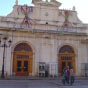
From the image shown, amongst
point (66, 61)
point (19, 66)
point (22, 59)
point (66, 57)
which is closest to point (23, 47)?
point (22, 59)

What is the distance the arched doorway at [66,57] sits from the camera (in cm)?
3141

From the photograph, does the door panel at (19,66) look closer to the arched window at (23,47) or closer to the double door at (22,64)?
the double door at (22,64)

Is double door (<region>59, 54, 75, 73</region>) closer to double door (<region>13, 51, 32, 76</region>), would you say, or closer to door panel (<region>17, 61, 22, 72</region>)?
double door (<region>13, 51, 32, 76</region>)

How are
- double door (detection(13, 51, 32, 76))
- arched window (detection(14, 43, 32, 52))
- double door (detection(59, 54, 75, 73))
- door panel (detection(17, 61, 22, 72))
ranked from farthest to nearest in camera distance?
double door (detection(59, 54, 75, 73)), arched window (detection(14, 43, 32, 52)), door panel (detection(17, 61, 22, 72)), double door (detection(13, 51, 32, 76))

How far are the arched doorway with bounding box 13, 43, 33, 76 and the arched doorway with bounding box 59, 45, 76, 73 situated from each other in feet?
16.1

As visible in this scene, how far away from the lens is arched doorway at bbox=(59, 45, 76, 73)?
31.4m

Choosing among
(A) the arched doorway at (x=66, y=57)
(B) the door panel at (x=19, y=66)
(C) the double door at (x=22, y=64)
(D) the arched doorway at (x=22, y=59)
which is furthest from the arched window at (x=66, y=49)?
(B) the door panel at (x=19, y=66)

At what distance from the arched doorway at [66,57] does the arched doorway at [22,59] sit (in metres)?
4.91

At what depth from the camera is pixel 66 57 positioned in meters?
31.6

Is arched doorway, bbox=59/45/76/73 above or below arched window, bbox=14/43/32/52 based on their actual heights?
below

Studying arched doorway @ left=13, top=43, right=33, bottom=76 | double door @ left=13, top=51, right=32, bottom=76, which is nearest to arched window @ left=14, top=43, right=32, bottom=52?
arched doorway @ left=13, top=43, right=33, bottom=76

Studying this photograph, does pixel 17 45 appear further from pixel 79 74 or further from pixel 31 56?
pixel 79 74

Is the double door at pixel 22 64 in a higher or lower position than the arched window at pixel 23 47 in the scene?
lower

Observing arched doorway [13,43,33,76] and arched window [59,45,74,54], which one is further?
arched window [59,45,74,54]
